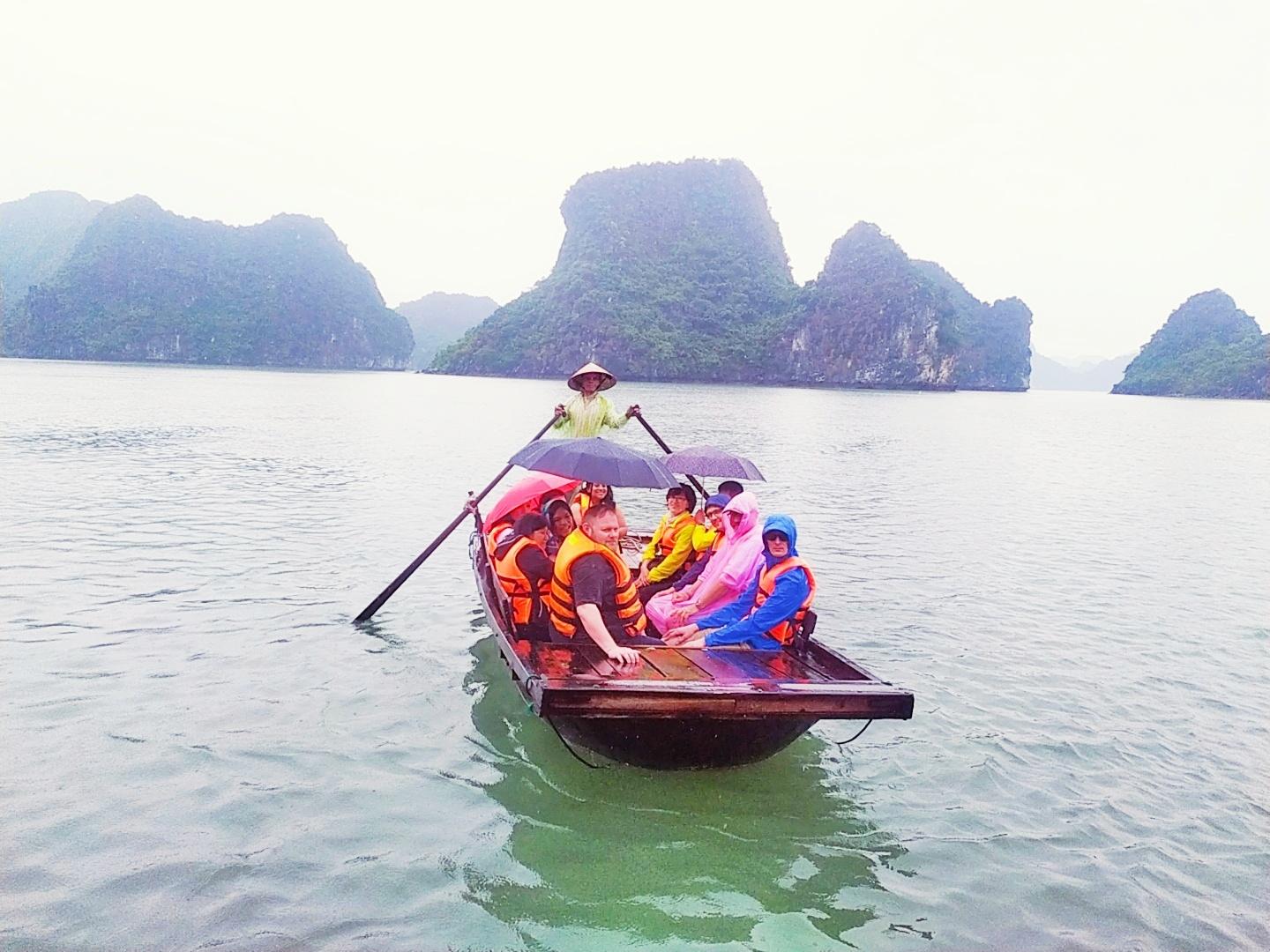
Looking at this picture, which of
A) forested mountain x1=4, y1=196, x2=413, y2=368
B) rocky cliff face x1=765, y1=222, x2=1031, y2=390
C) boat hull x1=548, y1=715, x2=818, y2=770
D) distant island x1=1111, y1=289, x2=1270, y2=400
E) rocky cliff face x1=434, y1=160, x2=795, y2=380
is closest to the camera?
boat hull x1=548, y1=715, x2=818, y2=770

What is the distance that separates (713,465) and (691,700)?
13.8 ft

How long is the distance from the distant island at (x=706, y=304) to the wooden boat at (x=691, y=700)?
107845 millimetres

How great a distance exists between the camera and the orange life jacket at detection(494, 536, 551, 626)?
251 inches

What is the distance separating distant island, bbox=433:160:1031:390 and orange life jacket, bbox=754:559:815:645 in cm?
10733

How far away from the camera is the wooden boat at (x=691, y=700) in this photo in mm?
4965

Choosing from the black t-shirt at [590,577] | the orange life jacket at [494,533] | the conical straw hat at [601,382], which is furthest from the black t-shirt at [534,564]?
the conical straw hat at [601,382]

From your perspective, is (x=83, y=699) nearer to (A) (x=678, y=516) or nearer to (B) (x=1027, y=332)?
(A) (x=678, y=516)

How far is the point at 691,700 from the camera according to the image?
16.3ft

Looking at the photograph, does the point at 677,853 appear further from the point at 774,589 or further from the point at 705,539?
the point at 705,539

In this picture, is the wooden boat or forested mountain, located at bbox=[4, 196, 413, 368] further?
forested mountain, located at bbox=[4, 196, 413, 368]

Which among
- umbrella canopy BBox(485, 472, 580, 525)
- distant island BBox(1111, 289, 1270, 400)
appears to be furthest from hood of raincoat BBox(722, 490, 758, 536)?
distant island BBox(1111, 289, 1270, 400)

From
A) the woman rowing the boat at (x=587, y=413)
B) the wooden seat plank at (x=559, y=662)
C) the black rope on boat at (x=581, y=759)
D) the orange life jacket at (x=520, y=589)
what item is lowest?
the black rope on boat at (x=581, y=759)

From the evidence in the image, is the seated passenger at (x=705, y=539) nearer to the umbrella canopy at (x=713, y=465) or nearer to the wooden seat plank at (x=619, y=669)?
the umbrella canopy at (x=713, y=465)

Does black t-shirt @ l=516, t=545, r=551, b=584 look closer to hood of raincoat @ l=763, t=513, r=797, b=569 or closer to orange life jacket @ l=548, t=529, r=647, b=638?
orange life jacket @ l=548, t=529, r=647, b=638
